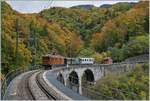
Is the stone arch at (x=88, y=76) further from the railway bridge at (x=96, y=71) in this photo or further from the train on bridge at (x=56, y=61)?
the train on bridge at (x=56, y=61)

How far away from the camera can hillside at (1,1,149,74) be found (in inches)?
2456

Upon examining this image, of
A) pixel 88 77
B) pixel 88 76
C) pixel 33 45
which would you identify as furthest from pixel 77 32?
pixel 33 45

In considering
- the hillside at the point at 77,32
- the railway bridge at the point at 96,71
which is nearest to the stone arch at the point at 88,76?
the railway bridge at the point at 96,71

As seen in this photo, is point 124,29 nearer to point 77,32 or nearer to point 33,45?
point 77,32

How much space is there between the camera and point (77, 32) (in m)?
153

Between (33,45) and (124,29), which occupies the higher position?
(124,29)

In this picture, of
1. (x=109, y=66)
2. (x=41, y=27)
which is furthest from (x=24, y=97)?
(x=41, y=27)

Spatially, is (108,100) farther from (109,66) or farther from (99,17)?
(99,17)

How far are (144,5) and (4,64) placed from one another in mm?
87916

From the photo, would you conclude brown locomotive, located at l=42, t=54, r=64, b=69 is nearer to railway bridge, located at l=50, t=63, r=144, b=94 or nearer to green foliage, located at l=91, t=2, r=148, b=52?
railway bridge, located at l=50, t=63, r=144, b=94

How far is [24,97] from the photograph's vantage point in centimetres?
2398

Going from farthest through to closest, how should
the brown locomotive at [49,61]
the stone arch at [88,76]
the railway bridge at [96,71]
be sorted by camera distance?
the stone arch at [88,76], the railway bridge at [96,71], the brown locomotive at [49,61]

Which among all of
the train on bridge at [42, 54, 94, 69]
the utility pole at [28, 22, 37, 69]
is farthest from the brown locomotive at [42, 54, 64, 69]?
the utility pole at [28, 22, 37, 69]

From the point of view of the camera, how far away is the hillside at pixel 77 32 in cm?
6237
